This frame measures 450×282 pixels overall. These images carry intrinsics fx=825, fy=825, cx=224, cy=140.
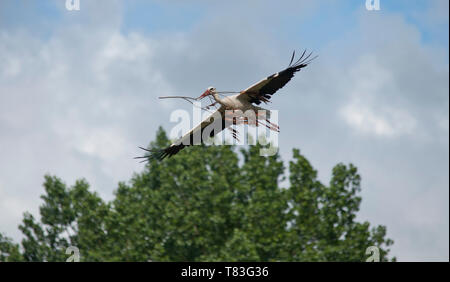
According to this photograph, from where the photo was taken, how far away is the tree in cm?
4925

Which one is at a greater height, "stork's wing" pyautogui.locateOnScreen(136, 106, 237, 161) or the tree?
the tree

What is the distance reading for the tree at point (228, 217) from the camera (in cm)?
4925

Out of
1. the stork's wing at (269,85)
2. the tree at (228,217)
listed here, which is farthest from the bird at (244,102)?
the tree at (228,217)

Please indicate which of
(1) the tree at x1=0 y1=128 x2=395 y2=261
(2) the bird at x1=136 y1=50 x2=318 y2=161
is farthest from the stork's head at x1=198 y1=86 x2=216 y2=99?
(1) the tree at x1=0 y1=128 x2=395 y2=261

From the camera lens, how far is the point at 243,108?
14484 mm

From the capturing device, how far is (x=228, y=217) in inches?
2096

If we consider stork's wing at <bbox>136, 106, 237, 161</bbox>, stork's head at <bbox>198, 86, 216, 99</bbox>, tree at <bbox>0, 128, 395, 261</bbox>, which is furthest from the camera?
tree at <bbox>0, 128, 395, 261</bbox>

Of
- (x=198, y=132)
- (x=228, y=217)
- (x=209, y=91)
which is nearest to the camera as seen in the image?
(x=209, y=91)

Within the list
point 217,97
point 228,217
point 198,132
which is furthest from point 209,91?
point 228,217

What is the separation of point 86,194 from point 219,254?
17945mm

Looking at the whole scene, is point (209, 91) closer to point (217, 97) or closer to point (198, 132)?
point (217, 97)

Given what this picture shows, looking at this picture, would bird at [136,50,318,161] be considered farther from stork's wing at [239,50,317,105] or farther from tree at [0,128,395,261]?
tree at [0,128,395,261]

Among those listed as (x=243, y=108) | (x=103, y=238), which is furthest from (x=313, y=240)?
(x=243, y=108)

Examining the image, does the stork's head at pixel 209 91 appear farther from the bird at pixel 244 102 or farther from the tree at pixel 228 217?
the tree at pixel 228 217
